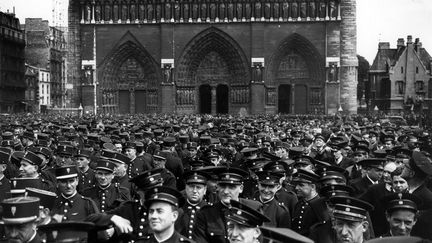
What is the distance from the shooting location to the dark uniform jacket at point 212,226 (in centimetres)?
753

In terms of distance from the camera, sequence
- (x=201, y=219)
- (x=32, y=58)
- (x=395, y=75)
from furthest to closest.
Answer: (x=32, y=58), (x=395, y=75), (x=201, y=219)

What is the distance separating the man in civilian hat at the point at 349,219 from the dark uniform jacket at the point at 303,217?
154 cm

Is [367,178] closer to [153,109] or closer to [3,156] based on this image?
[3,156]

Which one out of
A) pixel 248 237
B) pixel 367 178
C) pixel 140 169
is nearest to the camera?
pixel 248 237

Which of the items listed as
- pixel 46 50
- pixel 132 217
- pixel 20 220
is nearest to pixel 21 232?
pixel 20 220

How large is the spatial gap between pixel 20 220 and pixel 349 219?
3212 millimetres

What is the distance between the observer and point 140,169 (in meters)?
12.9

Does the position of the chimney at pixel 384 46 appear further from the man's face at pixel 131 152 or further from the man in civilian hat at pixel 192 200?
the man in civilian hat at pixel 192 200

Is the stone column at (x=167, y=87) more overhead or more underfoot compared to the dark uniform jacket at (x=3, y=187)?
more overhead

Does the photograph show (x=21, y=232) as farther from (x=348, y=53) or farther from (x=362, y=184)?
(x=348, y=53)

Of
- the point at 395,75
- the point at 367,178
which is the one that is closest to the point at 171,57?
the point at 395,75

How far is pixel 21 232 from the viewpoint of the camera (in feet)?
17.5

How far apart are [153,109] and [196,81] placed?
4.26 meters

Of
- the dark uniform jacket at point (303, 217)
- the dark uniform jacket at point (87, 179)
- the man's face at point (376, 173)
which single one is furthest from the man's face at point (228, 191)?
the dark uniform jacket at point (87, 179)
